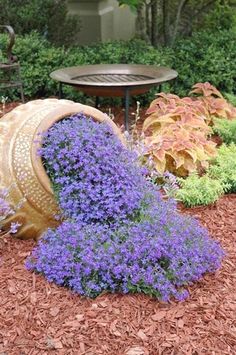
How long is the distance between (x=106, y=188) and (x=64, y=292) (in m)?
0.64

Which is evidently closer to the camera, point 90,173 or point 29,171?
point 90,173

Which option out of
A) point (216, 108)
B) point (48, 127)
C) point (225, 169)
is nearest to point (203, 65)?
point (216, 108)

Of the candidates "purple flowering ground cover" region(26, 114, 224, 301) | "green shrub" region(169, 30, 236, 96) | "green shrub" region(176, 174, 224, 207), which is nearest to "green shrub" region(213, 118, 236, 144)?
"green shrub" region(176, 174, 224, 207)

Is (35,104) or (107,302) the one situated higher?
(35,104)

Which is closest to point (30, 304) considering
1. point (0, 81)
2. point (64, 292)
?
point (64, 292)

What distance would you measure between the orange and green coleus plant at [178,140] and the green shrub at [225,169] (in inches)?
3.1

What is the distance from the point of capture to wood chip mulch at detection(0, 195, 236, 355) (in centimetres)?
251

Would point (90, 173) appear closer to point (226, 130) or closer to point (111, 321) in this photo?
point (111, 321)

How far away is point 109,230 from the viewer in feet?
9.85

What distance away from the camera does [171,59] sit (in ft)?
22.7

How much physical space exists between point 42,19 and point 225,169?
477 cm

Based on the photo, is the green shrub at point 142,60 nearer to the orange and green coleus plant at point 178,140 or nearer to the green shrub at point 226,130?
the orange and green coleus plant at point 178,140

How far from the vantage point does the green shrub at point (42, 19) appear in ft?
26.0

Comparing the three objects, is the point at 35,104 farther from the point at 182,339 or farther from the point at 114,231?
the point at 182,339
